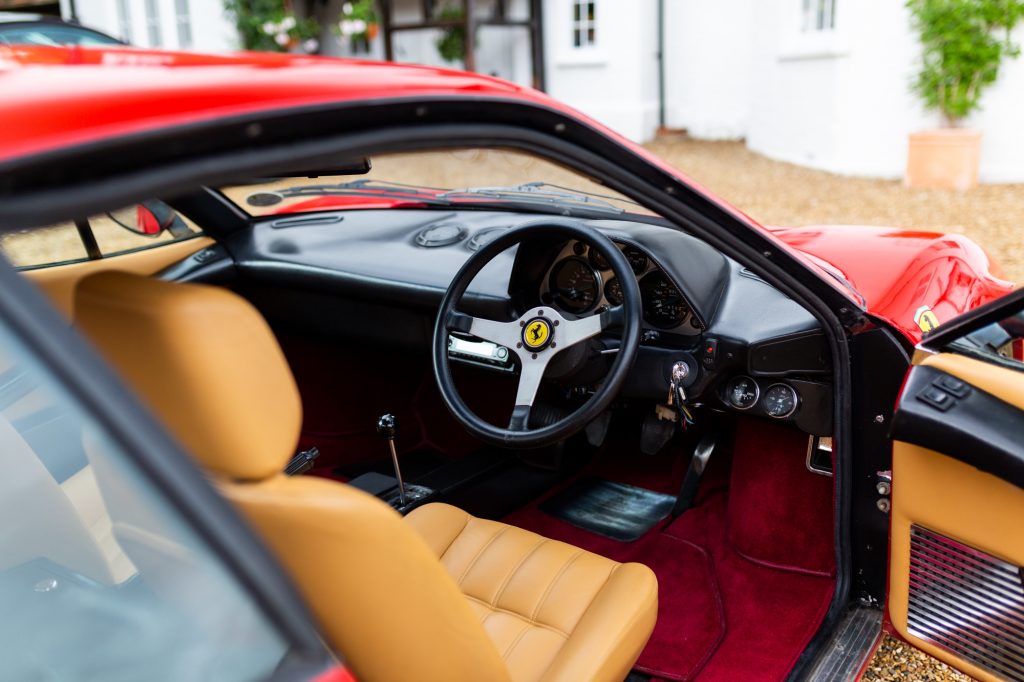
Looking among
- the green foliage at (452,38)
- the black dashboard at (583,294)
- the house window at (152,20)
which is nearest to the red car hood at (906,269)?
the black dashboard at (583,294)

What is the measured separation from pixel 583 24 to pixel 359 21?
309cm

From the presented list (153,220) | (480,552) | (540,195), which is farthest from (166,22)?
(480,552)

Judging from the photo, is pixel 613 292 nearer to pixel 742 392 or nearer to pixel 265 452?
pixel 742 392

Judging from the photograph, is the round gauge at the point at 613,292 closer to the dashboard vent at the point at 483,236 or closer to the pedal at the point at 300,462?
the dashboard vent at the point at 483,236

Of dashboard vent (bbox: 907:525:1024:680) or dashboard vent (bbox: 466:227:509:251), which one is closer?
dashboard vent (bbox: 907:525:1024:680)

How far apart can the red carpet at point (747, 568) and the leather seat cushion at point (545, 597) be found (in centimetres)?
52

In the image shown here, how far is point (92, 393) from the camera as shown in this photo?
75 centimetres

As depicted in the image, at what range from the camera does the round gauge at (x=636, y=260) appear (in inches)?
90.5

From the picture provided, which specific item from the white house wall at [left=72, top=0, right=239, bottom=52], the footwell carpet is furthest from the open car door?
the white house wall at [left=72, top=0, right=239, bottom=52]

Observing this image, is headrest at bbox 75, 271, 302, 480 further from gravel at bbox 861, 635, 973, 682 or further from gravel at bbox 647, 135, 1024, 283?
gravel at bbox 647, 135, 1024, 283

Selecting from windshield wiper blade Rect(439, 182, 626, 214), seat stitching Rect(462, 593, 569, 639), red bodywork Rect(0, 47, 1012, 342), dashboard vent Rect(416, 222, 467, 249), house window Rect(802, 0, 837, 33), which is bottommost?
seat stitching Rect(462, 593, 569, 639)

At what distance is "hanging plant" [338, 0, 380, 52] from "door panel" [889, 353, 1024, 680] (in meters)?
11.3

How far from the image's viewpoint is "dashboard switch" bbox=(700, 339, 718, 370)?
218 centimetres

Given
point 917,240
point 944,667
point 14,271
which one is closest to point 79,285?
point 14,271
